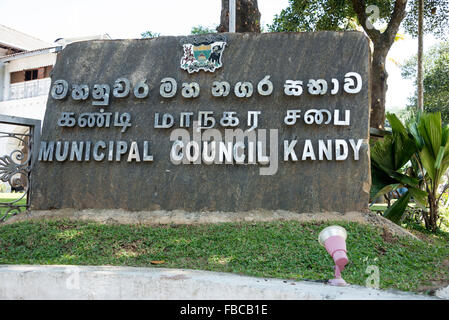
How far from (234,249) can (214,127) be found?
225 cm

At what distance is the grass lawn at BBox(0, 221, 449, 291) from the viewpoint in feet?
16.4

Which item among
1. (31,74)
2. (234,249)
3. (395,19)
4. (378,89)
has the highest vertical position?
(31,74)

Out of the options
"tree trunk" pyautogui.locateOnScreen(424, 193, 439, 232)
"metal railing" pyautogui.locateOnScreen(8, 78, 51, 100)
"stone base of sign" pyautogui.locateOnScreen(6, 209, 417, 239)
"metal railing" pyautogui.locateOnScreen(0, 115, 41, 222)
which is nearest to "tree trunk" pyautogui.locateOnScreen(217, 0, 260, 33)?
"metal railing" pyautogui.locateOnScreen(0, 115, 41, 222)

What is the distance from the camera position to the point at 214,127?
7.09 meters

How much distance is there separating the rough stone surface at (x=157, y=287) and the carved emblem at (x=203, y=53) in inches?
156

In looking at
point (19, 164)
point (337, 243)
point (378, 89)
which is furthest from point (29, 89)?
point (337, 243)

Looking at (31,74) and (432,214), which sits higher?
(31,74)

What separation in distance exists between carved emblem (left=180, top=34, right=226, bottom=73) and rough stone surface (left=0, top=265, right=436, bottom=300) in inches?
156

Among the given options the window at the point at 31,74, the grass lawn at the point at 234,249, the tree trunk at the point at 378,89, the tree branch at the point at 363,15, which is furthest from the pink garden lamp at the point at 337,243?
the window at the point at 31,74

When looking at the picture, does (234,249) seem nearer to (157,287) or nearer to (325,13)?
(157,287)

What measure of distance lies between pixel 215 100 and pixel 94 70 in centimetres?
232

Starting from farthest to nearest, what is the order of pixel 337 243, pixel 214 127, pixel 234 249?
pixel 214 127 < pixel 234 249 < pixel 337 243
